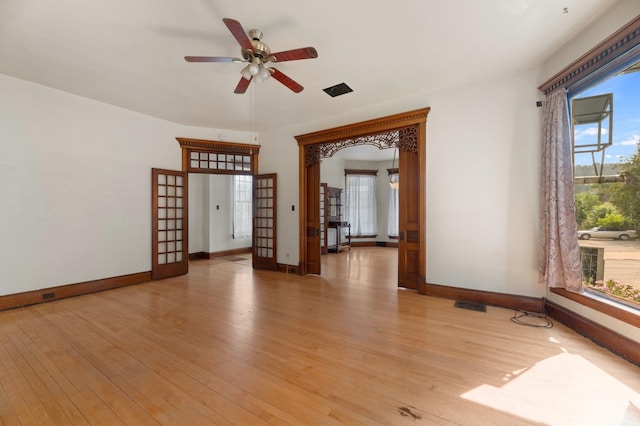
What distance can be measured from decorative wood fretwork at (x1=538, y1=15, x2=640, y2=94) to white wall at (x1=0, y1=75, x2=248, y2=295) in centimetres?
616

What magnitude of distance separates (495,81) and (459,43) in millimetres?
1085

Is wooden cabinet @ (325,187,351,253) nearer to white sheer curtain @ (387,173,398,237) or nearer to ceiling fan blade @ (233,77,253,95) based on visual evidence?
white sheer curtain @ (387,173,398,237)

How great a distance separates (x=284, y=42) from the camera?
9.32 feet

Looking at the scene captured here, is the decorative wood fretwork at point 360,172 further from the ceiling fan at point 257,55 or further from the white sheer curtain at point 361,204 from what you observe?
the ceiling fan at point 257,55

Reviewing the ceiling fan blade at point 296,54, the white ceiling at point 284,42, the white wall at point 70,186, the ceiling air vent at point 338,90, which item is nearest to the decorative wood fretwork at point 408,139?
the white ceiling at point 284,42

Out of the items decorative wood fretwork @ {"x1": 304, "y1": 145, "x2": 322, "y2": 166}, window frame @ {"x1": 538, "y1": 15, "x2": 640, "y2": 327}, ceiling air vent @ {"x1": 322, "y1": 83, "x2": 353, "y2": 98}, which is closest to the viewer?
window frame @ {"x1": 538, "y1": 15, "x2": 640, "y2": 327}

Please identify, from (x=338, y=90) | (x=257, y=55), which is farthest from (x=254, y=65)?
(x=338, y=90)

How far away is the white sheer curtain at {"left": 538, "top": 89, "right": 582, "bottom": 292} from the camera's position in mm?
2844

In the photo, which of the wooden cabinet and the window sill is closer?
the window sill

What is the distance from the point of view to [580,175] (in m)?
2.89

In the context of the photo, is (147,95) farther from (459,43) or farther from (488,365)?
(488,365)

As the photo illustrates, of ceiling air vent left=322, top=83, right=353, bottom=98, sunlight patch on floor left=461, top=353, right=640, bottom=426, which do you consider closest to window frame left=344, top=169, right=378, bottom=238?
ceiling air vent left=322, top=83, right=353, bottom=98

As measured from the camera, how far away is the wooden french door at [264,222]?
5.83 meters

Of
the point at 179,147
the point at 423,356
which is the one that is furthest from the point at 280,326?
the point at 179,147
